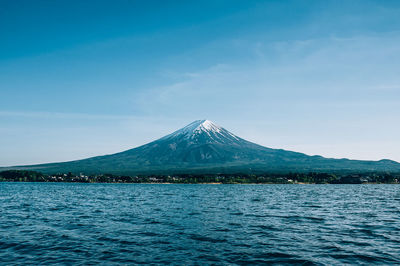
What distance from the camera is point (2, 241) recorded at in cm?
2333

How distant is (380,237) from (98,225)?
25.6 metres

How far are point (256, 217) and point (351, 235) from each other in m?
12.0

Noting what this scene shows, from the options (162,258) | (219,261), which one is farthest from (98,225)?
(219,261)

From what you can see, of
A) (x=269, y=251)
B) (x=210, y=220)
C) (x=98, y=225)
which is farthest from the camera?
(x=210, y=220)

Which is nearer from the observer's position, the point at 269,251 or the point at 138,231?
the point at 269,251

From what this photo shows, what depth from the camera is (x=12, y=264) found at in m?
17.8

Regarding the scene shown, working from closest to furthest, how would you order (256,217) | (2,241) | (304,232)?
1. (2,241)
2. (304,232)
3. (256,217)

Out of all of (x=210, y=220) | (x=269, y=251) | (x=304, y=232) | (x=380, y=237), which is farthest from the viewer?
(x=210, y=220)

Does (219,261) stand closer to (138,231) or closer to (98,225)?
(138,231)

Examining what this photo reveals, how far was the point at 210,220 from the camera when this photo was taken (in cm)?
3381

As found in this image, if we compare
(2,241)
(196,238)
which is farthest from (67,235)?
(196,238)

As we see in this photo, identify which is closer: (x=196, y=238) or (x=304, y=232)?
(x=196, y=238)

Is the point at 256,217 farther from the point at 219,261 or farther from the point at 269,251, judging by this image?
the point at 219,261

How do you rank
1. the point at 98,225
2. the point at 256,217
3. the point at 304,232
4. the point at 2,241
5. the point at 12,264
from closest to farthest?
the point at 12,264 → the point at 2,241 → the point at 304,232 → the point at 98,225 → the point at 256,217
